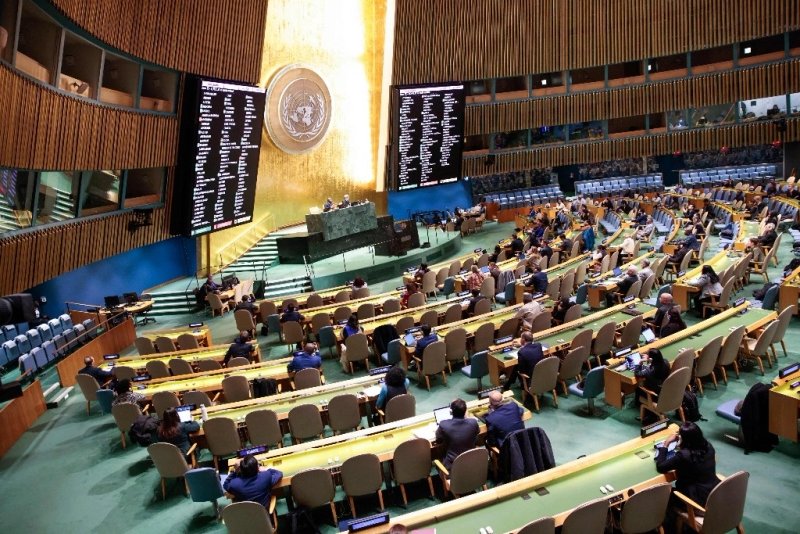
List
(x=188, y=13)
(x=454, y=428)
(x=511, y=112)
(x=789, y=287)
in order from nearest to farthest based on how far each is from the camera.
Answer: (x=454, y=428) < (x=789, y=287) < (x=188, y=13) < (x=511, y=112)

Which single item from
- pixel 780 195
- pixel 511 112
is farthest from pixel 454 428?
pixel 511 112

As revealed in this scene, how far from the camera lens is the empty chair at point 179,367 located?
32.7 ft

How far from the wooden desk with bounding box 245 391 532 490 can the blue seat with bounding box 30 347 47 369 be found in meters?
7.34

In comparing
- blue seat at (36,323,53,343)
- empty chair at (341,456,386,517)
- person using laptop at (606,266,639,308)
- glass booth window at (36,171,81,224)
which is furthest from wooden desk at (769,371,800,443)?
blue seat at (36,323,53,343)

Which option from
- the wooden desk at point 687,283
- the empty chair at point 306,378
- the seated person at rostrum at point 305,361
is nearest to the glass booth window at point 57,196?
the seated person at rostrum at point 305,361

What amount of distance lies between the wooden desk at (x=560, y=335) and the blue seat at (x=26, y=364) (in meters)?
8.23

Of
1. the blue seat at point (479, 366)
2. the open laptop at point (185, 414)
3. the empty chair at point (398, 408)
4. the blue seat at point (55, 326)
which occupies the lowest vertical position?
the open laptop at point (185, 414)

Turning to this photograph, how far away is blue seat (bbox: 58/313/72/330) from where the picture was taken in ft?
45.6

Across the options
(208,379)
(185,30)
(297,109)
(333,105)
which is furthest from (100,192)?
(333,105)

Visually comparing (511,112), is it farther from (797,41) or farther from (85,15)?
(85,15)

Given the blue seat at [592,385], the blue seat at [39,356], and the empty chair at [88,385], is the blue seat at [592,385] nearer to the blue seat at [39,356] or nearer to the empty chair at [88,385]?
the empty chair at [88,385]

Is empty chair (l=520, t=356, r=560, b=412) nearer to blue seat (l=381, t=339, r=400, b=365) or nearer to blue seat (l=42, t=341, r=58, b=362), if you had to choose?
blue seat (l=381, t=339, r=400, b=365)

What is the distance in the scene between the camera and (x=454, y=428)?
19.8 ft

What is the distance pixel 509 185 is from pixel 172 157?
1814 centimetres
